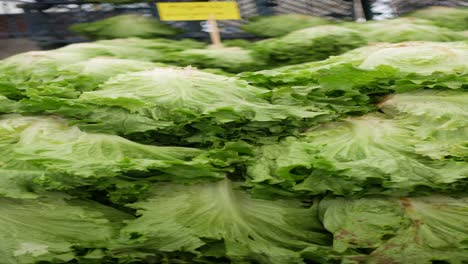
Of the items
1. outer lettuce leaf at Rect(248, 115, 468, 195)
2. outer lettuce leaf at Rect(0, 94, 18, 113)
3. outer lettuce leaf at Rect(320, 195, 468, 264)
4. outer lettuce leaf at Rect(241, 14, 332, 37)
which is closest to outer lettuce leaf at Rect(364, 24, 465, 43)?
outer lettuce leaf at Rect(241, 14, 332, 37)

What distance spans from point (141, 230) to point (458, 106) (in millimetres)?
1299

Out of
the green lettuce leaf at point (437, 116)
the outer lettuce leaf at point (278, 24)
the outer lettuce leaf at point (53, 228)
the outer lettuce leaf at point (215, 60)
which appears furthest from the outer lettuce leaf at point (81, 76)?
the outer lettuce leaf at point (278, 24)

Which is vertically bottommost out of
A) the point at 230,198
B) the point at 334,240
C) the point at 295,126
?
the point at 334,240

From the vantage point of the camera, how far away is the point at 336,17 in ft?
14.6

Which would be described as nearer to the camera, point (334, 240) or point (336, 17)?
point (334, 240)

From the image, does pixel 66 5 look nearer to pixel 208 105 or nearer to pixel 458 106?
pixel 208 105

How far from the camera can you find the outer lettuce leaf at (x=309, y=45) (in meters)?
2.96

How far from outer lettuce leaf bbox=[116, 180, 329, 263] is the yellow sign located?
5.69ft

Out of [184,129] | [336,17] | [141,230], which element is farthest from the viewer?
[336,17]

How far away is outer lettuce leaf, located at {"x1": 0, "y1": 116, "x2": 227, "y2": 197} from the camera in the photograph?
155cm

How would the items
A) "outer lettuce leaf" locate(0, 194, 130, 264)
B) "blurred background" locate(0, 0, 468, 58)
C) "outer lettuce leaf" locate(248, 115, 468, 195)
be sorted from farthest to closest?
1. "blurred background" locate(0, 0, 468, 58)
2. "outer lettuce leaf" locate(248, 115, 468, 195)
3. "outer lettuce leaf" locate(0, 194, 130, 264)

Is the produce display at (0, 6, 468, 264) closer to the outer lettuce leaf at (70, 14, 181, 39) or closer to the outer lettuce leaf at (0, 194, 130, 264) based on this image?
the outer lettuce leaf at (0, 194, 130, 264)

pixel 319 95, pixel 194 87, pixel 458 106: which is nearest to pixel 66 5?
pixel 194 87

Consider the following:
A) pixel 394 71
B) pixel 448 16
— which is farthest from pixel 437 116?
pixel 448 16
